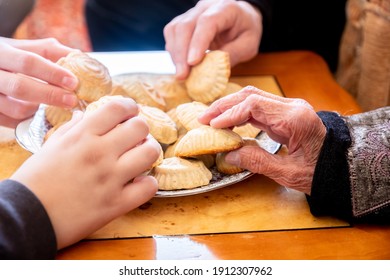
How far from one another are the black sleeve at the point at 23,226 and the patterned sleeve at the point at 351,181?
0.38 metres

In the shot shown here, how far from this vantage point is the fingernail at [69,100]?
38.9 inches

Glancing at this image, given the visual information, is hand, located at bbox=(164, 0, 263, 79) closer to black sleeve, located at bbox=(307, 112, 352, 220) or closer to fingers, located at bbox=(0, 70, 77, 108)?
fingers, located at bbox=(0, 70, 77, 108)

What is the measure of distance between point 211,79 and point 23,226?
53 cm

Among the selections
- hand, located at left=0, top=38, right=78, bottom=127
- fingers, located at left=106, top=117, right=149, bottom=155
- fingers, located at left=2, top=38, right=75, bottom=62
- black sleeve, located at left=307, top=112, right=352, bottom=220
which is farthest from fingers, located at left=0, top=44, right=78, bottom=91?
black sleeve, located at left=307, top=112, right=352, bottom=220

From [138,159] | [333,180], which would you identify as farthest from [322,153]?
[138,159]

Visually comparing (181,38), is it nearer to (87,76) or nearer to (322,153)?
(87,76)

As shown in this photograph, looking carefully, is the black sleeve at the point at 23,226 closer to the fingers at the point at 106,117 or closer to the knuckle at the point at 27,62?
the fingers at the point at 106,117

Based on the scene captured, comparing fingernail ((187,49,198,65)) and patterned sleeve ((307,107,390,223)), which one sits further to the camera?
fingernail ((187,49,198,65))

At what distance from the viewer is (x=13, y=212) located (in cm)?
68

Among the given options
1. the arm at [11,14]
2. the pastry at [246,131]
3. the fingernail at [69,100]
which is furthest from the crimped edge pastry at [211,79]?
the arm at [11,14]

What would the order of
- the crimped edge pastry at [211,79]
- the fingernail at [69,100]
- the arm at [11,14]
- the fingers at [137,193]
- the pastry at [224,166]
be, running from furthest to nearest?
1. the arm at [11,14]
2. the crimped edge pastry at [211,79]
3. the fingernail at [69,100]
4. the pastry at [224,166]
5. the fingers at [137,193]

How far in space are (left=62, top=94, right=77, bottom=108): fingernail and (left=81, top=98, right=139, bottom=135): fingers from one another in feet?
0.71

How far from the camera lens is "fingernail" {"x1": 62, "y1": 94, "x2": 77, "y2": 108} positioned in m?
0.99

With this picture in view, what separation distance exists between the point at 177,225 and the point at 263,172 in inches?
6.3
